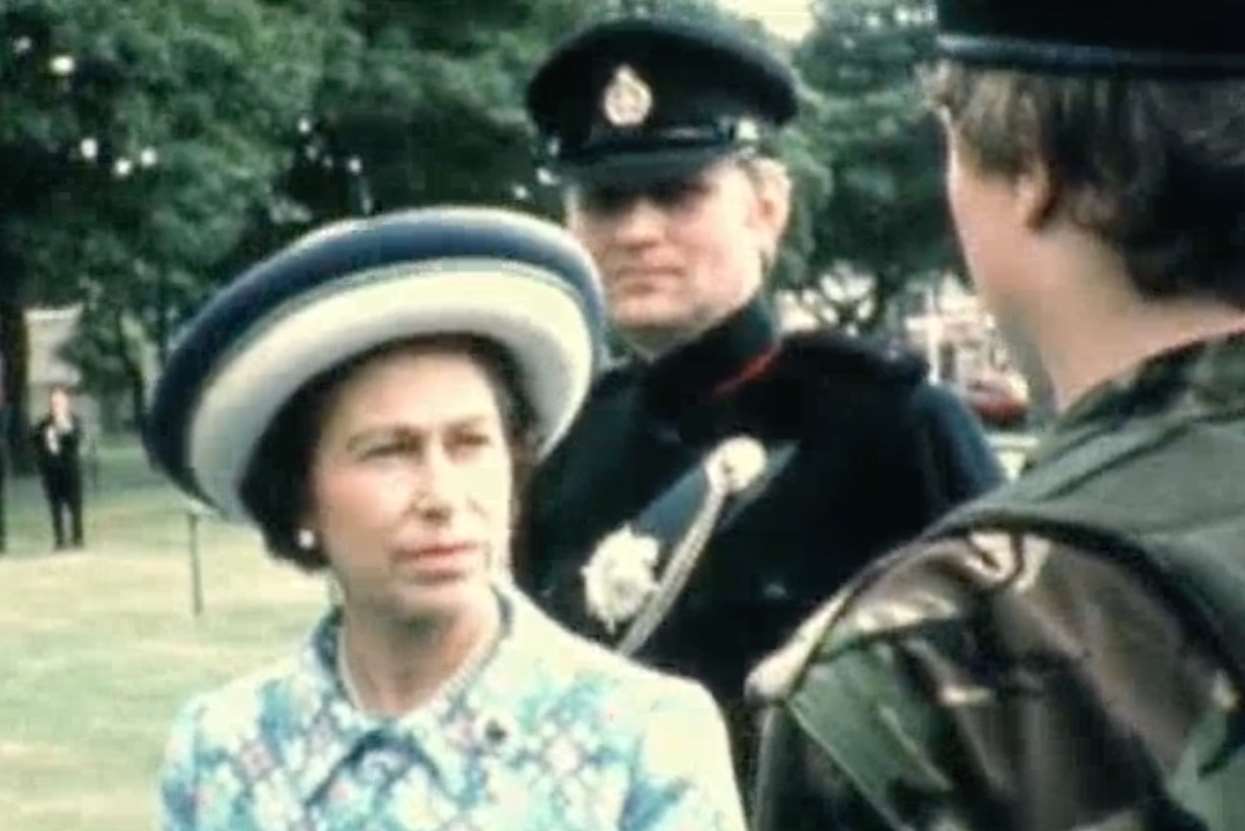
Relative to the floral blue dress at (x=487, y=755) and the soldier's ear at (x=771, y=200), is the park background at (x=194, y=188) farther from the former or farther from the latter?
the floral blue dress at (x=487, y=755)

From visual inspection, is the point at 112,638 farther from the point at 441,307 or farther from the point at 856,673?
the point at 856,673

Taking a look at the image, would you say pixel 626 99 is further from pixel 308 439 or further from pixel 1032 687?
pixel 1032 687

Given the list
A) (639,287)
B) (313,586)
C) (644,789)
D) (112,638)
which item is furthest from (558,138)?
(313,586)

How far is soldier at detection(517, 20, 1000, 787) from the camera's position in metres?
4.24

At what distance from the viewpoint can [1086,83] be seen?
190cm

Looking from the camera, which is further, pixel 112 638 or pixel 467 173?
pixel 467 173

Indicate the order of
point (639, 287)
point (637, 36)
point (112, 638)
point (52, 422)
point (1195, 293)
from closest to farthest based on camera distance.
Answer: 1. point (1195, 293)
2. point (639, 287)
3. point (637, 36)
4. point (112, 638)
5. point (52, 422)

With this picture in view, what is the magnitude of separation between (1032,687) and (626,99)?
9.35 ft

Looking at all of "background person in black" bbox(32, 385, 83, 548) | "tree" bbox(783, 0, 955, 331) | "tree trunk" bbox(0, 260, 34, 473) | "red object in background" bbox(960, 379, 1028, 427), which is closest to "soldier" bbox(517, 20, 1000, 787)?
"background person in black" bbox(32, 385, 83, 548)

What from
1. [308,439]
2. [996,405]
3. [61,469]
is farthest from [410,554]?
[996,405]

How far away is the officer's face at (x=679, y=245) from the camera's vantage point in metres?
4.20

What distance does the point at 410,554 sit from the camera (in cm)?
338

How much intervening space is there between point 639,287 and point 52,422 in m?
30.8

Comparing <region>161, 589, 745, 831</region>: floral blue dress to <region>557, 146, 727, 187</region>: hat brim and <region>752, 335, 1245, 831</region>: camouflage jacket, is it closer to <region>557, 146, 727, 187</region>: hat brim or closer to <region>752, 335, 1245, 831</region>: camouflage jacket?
<region>557, 146, 727, 187</region>: hat brim
